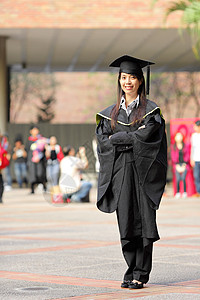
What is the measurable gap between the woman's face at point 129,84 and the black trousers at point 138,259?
1240mm

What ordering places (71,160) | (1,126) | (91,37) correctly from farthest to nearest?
(1,126), (91,37), (71,160)

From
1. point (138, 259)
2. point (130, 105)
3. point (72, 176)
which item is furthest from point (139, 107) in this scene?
point (72, 176)

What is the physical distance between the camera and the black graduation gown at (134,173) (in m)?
6.05

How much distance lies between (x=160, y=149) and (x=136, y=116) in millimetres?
341

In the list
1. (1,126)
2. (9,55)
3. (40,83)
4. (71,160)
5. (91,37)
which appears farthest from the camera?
(40,83)

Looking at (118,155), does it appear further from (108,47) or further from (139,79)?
(108,47)

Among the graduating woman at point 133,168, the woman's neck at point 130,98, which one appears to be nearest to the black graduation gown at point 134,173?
the graduating woman at point 133,168

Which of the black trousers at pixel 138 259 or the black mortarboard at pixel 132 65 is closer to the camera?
the black trousers at pixel 138 259

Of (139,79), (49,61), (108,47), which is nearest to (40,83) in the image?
(49,61)

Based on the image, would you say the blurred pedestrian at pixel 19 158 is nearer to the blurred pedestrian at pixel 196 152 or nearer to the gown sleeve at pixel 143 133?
the blurred pedestrian at pixel 196 152

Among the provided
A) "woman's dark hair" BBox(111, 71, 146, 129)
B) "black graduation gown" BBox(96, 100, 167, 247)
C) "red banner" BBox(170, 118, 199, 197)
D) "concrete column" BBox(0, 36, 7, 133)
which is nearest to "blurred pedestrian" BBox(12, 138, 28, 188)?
"concrete column" BBox(0, 36, 7, 133)

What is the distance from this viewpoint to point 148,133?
6055 millimetres

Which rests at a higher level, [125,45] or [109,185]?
[125,45]

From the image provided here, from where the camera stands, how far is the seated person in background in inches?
698
